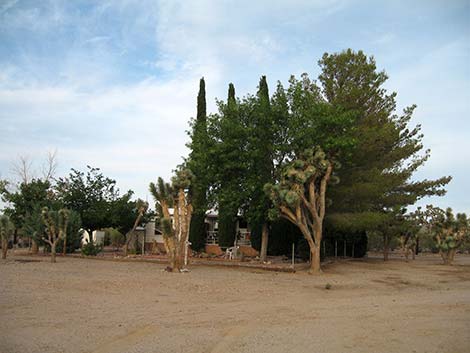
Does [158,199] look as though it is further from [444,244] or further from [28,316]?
A: [444,244]

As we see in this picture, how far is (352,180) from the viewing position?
26.6 m

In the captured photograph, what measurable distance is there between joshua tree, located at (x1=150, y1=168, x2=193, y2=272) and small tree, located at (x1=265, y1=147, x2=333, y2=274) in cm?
382

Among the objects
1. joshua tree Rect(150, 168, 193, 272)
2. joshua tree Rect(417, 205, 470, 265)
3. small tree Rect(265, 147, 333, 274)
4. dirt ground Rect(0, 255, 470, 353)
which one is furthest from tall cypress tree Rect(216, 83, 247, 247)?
joshua tree Rect(417, 205, 470, 265)

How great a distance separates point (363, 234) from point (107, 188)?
70.0ft

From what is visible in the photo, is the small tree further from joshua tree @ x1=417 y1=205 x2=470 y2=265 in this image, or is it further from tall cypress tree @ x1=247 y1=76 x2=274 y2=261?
joshua tree @ x1=417 y1=205 x2=470 y2=265

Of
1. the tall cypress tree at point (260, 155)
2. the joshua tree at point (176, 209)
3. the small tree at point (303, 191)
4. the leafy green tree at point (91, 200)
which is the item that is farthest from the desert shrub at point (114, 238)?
the small tree at point (303, 191)

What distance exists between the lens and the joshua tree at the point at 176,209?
20.7m

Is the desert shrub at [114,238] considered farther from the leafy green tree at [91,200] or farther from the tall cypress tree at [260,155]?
the tall cypress tree at [260,155]

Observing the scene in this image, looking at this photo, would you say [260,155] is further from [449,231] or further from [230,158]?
[449,231]

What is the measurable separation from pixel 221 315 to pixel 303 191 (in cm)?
1190

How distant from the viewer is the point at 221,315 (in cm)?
1047

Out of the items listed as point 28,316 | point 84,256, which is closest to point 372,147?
point 84,256

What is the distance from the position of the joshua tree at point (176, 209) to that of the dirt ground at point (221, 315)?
2892 millimetres

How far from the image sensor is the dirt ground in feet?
25.1
